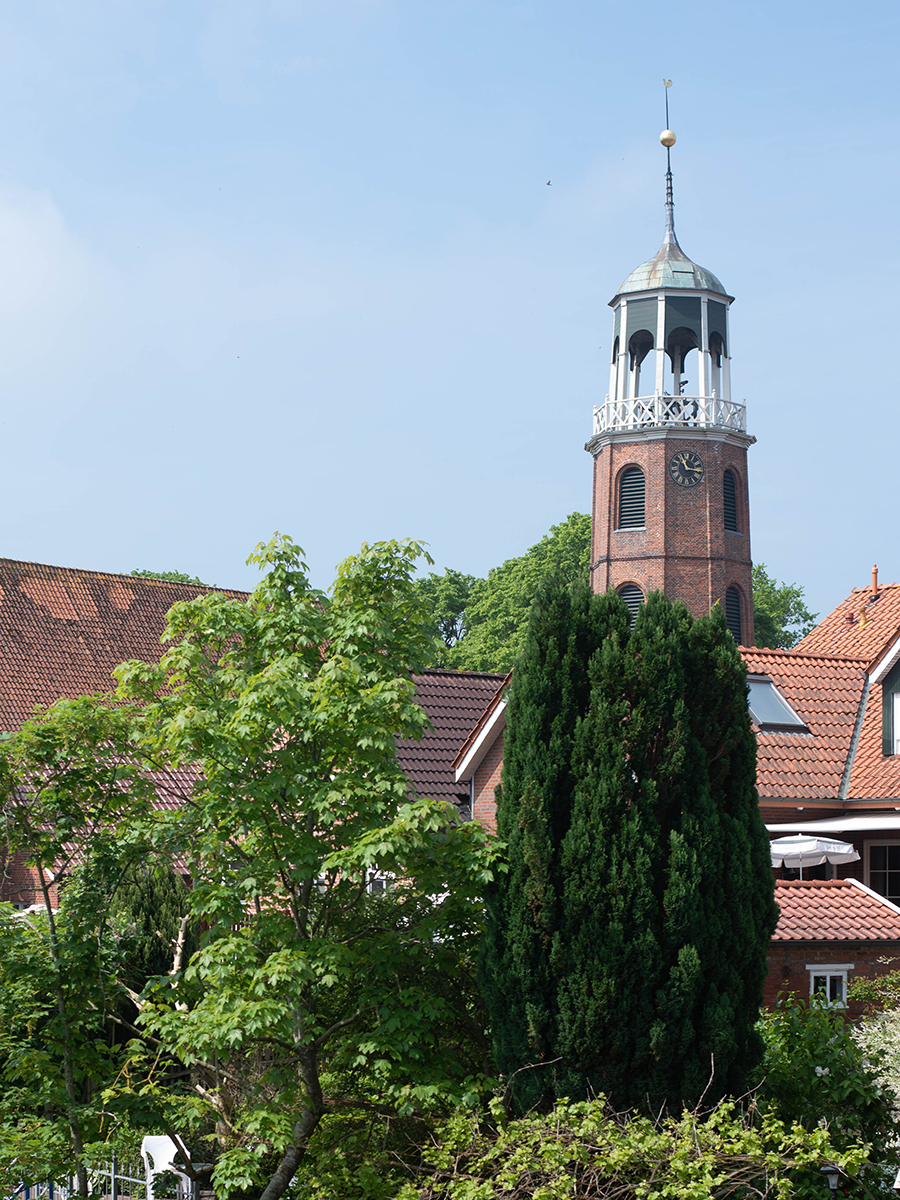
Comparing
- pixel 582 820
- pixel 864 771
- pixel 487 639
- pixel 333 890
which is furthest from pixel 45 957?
pixel 487 639

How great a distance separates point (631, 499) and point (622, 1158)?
40.3 m

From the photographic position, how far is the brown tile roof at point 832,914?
1559 cm

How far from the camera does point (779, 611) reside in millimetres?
62625

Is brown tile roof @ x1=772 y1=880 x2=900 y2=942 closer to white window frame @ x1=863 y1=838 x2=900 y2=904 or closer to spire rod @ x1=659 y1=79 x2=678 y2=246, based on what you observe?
white window frame @ x1=863 y1=838 x2=900 y2=904

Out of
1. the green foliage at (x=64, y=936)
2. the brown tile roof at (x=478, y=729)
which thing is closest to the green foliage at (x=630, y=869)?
the green foliage at (x=64, y=936)

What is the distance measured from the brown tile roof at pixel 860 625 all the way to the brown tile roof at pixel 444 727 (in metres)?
6.05

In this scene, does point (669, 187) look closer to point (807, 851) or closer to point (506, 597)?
point (506, 597)

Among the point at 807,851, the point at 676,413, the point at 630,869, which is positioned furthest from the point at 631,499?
the point at 630,869

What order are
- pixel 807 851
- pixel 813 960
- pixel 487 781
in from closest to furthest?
1. pixel 813 960
2. pixel 807 851
3. pixel 487 781

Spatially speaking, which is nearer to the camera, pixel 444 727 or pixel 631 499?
pixel 444 727

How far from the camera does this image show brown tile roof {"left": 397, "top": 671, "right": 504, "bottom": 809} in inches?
915

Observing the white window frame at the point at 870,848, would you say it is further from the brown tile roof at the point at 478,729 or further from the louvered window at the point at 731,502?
the louvered window at the point at 731,502

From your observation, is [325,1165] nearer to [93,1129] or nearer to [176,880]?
[93,1129]

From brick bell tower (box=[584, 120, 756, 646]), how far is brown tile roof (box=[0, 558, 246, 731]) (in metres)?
17.6
